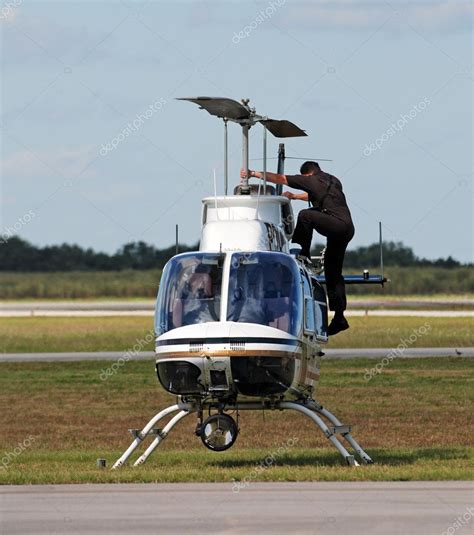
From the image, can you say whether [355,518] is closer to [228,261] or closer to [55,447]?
[228,261]

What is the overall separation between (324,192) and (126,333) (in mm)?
40150

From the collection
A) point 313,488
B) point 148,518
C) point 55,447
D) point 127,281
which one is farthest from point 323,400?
point 127,281

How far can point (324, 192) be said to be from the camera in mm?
16375

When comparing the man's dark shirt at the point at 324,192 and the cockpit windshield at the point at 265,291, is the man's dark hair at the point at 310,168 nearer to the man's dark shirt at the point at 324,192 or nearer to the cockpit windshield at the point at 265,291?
the man's dark shirt at the point at 324,192

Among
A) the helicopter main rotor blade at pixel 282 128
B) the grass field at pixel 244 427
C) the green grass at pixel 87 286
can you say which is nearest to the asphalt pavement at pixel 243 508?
the grass field at pixel 244 427

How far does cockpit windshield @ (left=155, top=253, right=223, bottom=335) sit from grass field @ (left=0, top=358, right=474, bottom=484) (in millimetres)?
1684

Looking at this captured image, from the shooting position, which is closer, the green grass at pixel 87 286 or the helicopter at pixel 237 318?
the helicopter at pixel 237 318

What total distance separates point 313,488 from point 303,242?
3.72 m

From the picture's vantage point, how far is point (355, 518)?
11.9 m

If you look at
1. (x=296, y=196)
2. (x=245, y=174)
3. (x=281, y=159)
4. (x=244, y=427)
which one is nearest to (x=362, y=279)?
(x=296, y=196)

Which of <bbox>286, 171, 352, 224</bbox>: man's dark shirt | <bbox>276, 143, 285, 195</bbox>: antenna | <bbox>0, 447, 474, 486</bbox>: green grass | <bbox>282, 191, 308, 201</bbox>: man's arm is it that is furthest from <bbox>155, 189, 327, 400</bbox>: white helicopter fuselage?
<bbox>276, 143, 285, 195</bbox>: antenna

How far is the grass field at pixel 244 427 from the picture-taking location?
15438mm

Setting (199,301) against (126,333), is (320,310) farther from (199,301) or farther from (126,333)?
(126,333)

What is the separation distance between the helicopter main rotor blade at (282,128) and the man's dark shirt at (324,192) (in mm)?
779
